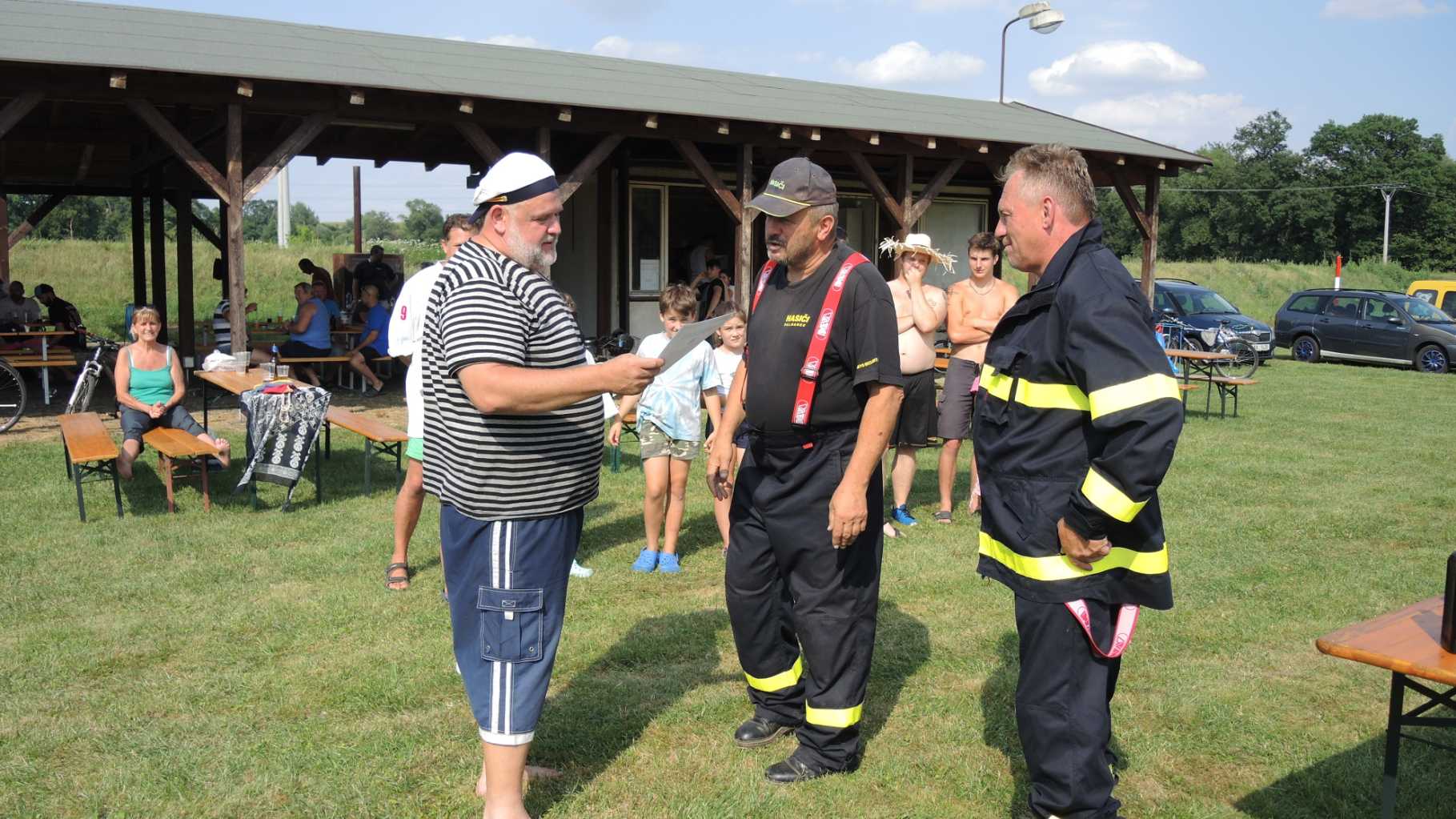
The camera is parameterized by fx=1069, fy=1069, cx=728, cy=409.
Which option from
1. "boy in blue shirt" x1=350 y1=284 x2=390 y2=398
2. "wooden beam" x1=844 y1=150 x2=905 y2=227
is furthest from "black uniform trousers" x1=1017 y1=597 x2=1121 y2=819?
"wooden beam" x1=844 y1=150 x2=905 y2=227

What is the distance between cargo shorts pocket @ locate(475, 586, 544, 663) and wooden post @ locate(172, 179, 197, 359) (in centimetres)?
1215

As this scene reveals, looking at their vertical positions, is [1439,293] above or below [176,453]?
above

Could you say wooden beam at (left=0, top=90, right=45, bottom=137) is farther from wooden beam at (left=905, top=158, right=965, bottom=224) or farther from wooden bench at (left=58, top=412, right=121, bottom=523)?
wooden beam at (left=905, top=158, right=965, bottom=224)

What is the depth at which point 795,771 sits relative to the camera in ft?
11.2

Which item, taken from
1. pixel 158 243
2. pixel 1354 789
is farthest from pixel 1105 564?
pixel 158 243

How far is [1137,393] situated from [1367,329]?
21.0 meters

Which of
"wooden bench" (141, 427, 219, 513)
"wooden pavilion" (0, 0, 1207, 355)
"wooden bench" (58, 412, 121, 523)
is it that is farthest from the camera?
"wooden pavilion" (0, 0, 1207, 355)

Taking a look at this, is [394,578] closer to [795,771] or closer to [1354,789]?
[795,771]

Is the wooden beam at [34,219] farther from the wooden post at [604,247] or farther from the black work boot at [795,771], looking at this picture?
the black work boot at [795,771]

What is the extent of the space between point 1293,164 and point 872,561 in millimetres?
77003

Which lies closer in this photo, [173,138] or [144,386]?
[144,386]

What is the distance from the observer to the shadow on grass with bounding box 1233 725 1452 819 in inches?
130

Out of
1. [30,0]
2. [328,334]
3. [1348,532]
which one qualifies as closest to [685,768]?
[1348,532]

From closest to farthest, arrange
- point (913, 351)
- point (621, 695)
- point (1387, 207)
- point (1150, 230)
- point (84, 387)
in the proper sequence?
point (621, 695) < point (913, 351) < point (84, 387) < point (1150, 230) < point (1387, 207)
